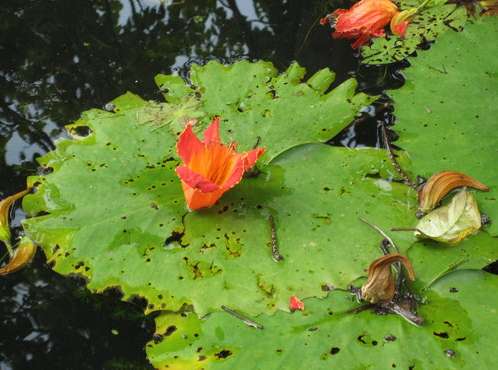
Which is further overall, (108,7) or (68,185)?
(108,7)

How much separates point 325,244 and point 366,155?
37 cm

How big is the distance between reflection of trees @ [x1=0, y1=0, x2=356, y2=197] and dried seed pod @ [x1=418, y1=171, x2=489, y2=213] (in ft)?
2.64

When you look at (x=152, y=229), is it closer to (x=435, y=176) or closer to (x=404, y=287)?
(x=404, y=287)

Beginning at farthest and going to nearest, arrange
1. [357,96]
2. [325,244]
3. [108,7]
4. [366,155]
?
[108,7], [357,96], [366,155], [325,244]

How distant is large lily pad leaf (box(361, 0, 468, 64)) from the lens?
225 centimetres

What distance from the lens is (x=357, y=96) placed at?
1.97 metres

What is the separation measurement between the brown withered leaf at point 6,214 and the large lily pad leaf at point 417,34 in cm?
133

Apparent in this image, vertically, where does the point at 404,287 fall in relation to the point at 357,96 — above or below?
below

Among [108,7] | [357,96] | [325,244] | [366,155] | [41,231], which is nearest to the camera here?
[325,244]

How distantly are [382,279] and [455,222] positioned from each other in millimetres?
276

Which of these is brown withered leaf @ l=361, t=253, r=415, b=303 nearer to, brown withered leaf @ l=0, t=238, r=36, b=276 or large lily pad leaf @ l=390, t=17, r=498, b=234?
large lily pad leaf @ l=390, t=17, r=498, b=234

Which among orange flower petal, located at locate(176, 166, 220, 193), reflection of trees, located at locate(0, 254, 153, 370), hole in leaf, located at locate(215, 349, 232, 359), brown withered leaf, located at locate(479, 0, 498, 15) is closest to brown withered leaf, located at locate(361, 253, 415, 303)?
hole in leaf, located at locate(215, 349, 232, 359)

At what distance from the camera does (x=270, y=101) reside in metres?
1.95

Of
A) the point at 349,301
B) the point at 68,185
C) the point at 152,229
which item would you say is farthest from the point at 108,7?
the point at 349,301
